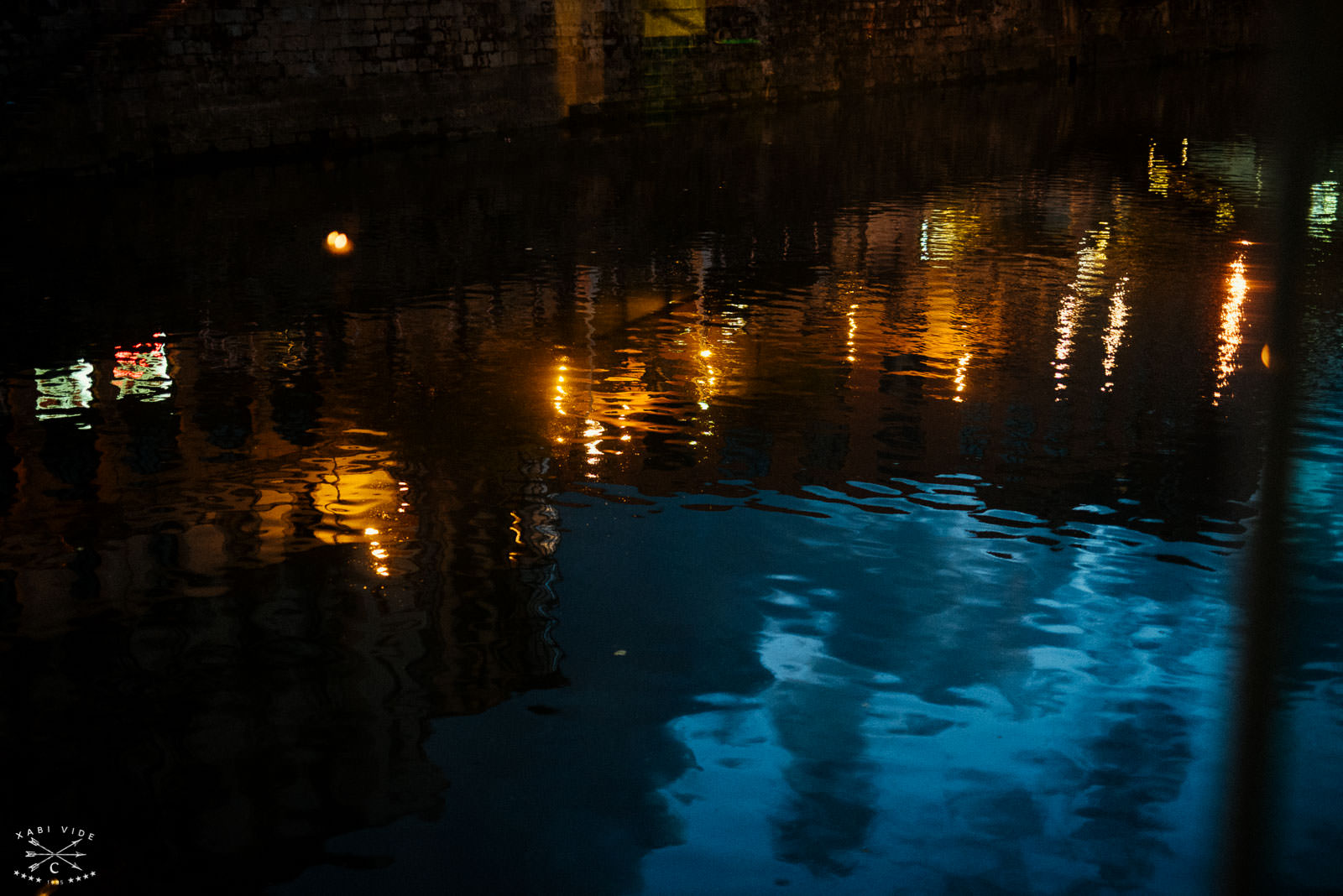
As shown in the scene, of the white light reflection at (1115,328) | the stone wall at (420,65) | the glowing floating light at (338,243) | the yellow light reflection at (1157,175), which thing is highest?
the stone wall at (420,65)

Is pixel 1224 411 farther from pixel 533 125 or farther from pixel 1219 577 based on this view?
pixel 533 125

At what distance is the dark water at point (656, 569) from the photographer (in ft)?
11.9

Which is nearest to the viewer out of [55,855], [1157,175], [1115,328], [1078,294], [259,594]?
[55,855]

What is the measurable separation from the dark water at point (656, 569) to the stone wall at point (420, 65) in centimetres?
779

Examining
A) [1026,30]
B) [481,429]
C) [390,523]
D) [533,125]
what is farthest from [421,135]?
[1026,30]

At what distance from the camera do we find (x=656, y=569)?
17.9ft

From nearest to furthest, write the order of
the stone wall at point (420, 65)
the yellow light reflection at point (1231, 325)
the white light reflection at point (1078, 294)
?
the yellow light reflection at point (1231, 325)
the white light reflection at point (1078, 294)
the stone wall at point (420, 65)

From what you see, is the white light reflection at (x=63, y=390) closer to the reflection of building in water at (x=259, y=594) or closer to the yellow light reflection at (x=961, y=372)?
the reflection of building in water at (x=259, y=594)

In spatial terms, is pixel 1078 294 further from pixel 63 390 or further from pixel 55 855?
pixel 55 855

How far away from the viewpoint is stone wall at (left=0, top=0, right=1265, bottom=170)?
18.8m

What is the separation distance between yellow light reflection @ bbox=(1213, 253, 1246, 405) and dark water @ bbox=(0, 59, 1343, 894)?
0.05 metres

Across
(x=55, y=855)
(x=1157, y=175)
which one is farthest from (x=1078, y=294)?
(x=55, y=855)

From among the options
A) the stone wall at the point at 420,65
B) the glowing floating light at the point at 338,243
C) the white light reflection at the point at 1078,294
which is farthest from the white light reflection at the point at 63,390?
the stone wall at the point at 420,65

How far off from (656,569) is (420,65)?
19.7 meters
